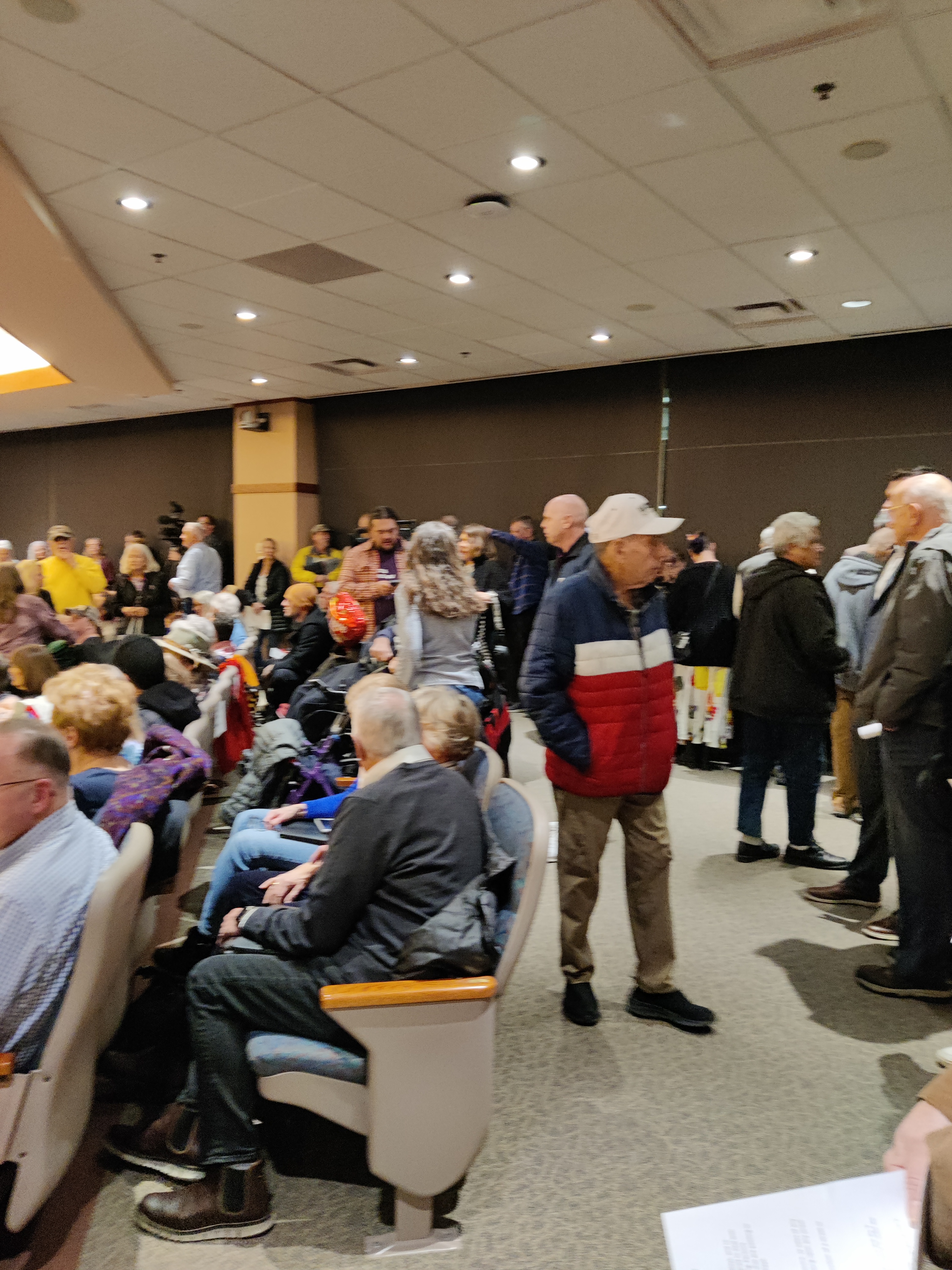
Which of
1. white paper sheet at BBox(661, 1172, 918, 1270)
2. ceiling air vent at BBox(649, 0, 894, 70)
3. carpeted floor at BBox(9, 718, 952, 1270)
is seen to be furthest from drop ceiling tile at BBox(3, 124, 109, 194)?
white paper sheet at BBox(661, 1172, 918, 1270)

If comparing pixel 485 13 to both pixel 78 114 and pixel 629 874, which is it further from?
pixel 629 874

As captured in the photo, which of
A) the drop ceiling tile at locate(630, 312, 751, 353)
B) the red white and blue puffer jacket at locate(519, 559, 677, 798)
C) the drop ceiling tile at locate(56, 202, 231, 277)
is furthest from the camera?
the drop ceiling tile at locate(630, 312, 751, 353)

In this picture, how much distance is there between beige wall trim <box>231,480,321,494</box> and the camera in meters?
9.91

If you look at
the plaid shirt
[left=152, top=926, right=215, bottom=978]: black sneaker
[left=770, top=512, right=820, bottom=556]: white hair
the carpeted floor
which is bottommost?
the carpeted floor

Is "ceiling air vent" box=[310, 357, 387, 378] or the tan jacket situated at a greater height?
"ceiling air vent" box=[310, 357, 387, 378]

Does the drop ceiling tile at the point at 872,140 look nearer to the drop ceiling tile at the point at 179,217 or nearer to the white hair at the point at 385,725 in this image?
the drop ceiling tile at the point at 179,217

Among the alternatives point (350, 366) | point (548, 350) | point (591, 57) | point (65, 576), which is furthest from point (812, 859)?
point (65, 576)

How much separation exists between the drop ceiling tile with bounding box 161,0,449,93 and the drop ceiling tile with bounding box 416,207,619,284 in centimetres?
126

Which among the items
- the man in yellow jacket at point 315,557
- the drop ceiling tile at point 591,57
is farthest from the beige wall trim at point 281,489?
the drop ceiling tile at point 591,57

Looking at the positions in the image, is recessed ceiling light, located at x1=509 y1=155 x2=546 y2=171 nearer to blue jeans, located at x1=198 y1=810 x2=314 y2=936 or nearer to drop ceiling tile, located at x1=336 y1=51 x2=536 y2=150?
drop ceiling tile, located at x1=336 y1=51 x2=536 y2=150

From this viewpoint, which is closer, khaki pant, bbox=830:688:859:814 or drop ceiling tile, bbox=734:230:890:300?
drop ceiling tile, bbox=734:230:890:300

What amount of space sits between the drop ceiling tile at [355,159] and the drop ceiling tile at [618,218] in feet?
1.39

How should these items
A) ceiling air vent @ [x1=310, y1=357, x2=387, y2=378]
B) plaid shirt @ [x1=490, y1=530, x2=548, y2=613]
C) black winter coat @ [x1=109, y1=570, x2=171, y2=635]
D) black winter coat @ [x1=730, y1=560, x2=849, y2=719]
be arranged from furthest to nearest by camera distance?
ceiling air vent @ [x1=310, y1=357, x2=387, y2=378] → black winter coat @ [x1=109, y1=570, x2=171, y2=635] → plaid shirt @ [x1=490, y1=530, x2=548, y2=613] → black winter coat @ [x1=730, y1=560, x2=849, y2=719]

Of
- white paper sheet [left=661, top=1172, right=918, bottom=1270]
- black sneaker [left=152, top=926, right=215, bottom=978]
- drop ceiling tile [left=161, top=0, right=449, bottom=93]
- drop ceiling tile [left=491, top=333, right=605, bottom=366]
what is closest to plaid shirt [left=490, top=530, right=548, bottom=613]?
drop ceiling tile [left=491, top=333, right=605, bottom=366]
